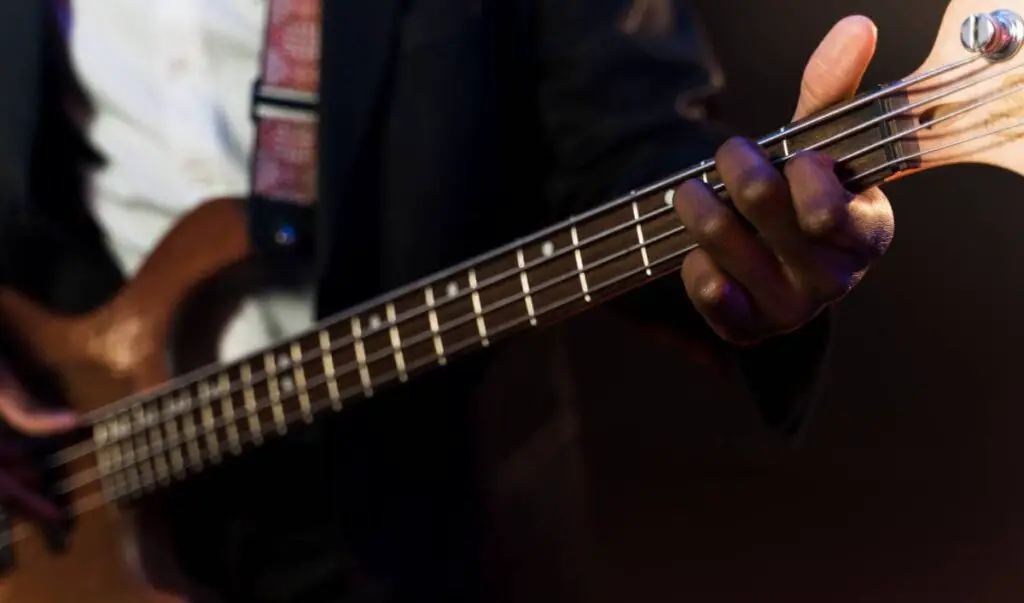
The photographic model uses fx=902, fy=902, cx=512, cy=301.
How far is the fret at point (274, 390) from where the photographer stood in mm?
589

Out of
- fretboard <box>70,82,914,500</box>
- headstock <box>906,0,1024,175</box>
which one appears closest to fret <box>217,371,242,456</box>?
fretboard <box>70,82,914,500</box>

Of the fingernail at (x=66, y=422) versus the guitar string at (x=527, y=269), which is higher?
the fingernail at (x=66, y=422)

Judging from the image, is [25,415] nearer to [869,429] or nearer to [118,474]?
[118,474]

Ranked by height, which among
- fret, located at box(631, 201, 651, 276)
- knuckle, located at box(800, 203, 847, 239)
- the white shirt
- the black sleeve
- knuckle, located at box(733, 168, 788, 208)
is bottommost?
knuckle, located at box(800, 203, 847, 239)

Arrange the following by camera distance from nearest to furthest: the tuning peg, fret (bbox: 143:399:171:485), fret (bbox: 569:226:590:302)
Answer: the tuning peg → fret (bbox: 569:226:590:302) → fret (bbox: 143:399:171:485)

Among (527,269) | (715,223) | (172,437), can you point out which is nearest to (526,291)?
(527,269)

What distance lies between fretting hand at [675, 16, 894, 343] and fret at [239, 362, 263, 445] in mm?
327

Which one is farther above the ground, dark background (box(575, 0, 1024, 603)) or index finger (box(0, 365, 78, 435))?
index finger (box(0, 365, 78, 435))

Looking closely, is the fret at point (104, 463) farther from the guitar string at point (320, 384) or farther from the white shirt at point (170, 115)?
the white shirt at point (170, 115)

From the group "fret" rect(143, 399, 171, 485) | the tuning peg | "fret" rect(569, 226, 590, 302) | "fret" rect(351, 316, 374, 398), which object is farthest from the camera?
"fret" rect(143, 399, 171, 485)

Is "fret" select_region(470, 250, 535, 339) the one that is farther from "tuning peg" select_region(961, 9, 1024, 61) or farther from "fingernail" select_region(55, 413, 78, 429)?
"fingernail" select_region(55, 413, 78, 429)

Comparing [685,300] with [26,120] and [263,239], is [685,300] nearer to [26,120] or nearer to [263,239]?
[263,239]

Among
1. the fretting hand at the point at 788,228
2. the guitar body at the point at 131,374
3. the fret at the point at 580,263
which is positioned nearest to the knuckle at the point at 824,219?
the fretting hand at the point at 788,228

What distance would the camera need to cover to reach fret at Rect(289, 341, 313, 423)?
58cm
